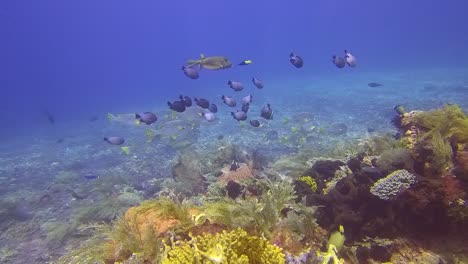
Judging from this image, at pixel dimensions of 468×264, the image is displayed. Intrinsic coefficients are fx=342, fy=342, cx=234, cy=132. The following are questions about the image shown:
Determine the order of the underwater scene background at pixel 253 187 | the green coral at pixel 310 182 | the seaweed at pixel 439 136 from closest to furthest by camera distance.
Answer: the underwater scene background at pixel 253 187 < the seaweed at pixel 439 136 < the green coral at pixel 310 182

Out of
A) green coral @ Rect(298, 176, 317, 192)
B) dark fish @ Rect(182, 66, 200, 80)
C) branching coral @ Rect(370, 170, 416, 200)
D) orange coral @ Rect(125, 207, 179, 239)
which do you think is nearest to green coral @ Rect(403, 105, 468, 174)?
branching coral @ Rect(370, 170, 416, 200)

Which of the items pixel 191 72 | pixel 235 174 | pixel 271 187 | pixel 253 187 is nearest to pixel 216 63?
pixel 191 72

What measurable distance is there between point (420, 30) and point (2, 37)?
610 feet

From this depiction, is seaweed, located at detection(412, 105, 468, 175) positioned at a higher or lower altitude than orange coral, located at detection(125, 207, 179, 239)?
higher

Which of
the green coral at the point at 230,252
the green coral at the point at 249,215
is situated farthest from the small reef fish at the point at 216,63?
the green coral at the point at 230,252

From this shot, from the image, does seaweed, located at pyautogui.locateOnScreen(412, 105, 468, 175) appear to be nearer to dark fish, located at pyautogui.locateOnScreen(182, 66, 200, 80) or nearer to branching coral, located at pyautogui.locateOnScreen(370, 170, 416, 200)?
branching coral, located at pyautogui.locateOnScreen(370, 170, 416, 200)

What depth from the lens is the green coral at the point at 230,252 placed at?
2.86 m

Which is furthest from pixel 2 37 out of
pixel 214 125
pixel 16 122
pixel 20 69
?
pixel 214 125

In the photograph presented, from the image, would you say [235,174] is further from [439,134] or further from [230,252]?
[230,252]

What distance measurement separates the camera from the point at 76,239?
9.55 meters

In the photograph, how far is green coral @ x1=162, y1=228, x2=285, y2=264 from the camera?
2.86 m

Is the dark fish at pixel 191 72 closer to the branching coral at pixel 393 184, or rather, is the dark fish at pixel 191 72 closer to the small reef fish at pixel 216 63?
the small reef fish at pixel 216 63

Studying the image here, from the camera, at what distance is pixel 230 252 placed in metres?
2.94

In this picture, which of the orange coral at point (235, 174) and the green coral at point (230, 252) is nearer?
the green coral at point (230, 252)
